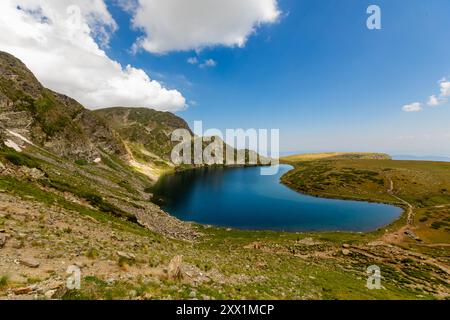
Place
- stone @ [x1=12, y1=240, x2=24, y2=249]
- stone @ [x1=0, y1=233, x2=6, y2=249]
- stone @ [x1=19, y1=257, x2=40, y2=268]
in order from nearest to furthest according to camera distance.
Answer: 1. stone @ [x1=19, y1=257, x2=40, y2=268]
2. stone @ [x1=0, y1=233, x2=6, y2=249]
3. stone @ [x1=12, y1=240, x2=24, y2=249]

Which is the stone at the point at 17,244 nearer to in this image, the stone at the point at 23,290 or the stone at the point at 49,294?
the stone at the point at 23,290

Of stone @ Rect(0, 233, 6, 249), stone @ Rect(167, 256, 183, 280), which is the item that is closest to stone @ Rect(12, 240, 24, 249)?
stone @ Rect(0, 233, 6, 249)

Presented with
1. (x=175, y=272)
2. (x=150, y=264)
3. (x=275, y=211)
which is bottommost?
(x=275, y=211)

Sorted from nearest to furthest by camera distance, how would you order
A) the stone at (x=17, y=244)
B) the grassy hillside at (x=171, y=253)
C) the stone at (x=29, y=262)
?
Answer: the stone at (x=29, y=262) < the grassy hillside at (x=171, y=253) < the stone at (x=17, y=244)

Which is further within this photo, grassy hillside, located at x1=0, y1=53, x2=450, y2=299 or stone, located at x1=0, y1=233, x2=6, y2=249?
Answer: stone, located at x1=0, y1=233, x2=6, y2=249

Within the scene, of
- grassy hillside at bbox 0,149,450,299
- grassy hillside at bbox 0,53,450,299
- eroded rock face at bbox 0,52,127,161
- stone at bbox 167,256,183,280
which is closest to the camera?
grassy hillside at bbox 0,149,450,299

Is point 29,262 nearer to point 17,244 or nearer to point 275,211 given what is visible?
point 17,244

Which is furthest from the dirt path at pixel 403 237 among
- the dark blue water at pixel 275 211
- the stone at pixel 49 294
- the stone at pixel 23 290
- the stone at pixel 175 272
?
the stone at pixel 23 290

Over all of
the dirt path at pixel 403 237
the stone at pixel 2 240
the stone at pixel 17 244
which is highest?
the stone at pixel 2 240

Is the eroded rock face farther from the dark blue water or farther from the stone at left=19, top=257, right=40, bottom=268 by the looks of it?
the stone at left=19, top=257, right=40, bottom=268

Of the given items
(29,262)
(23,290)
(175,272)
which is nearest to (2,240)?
(29,262)

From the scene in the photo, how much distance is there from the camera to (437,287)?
33688mm

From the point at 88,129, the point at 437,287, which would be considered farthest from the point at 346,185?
the point at 88,129

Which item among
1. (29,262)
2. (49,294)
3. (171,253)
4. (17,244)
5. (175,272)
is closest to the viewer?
(49,294)
